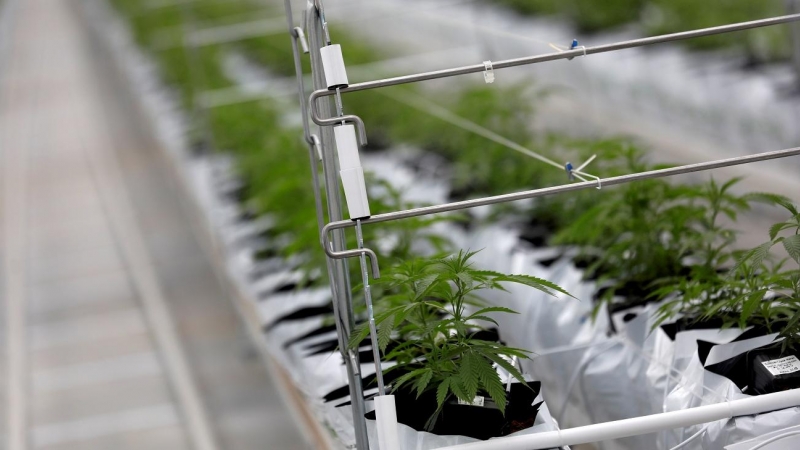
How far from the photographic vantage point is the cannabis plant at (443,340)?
2035 millimetres

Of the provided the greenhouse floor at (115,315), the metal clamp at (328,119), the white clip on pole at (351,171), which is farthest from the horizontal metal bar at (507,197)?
the greenhouse floor at (115,315)

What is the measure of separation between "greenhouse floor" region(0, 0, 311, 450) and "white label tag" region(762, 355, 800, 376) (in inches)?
65.4

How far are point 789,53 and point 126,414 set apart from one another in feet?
15.6

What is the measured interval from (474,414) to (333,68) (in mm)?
791

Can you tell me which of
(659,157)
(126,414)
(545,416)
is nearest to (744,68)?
(659,157)

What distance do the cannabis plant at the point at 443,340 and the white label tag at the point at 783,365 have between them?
50 cm

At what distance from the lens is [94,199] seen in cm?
927

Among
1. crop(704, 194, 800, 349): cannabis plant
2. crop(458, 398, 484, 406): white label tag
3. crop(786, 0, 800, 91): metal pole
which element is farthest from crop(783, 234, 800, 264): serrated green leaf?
crop(786, 0, 800, 91): metal pole

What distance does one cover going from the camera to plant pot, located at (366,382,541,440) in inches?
81.5

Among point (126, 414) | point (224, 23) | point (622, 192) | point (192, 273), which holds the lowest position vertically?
point (126, 414)

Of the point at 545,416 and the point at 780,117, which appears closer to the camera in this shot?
the point at 545,416

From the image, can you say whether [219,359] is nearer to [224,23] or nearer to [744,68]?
[744,68]

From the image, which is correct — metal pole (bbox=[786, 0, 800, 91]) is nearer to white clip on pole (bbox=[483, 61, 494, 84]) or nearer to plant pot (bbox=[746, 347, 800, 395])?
plant pot (bbox=[746, 347, 800, 395])

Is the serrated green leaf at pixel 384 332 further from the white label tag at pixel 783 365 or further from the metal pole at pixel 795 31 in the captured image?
the metal pole at pixel 795 31
